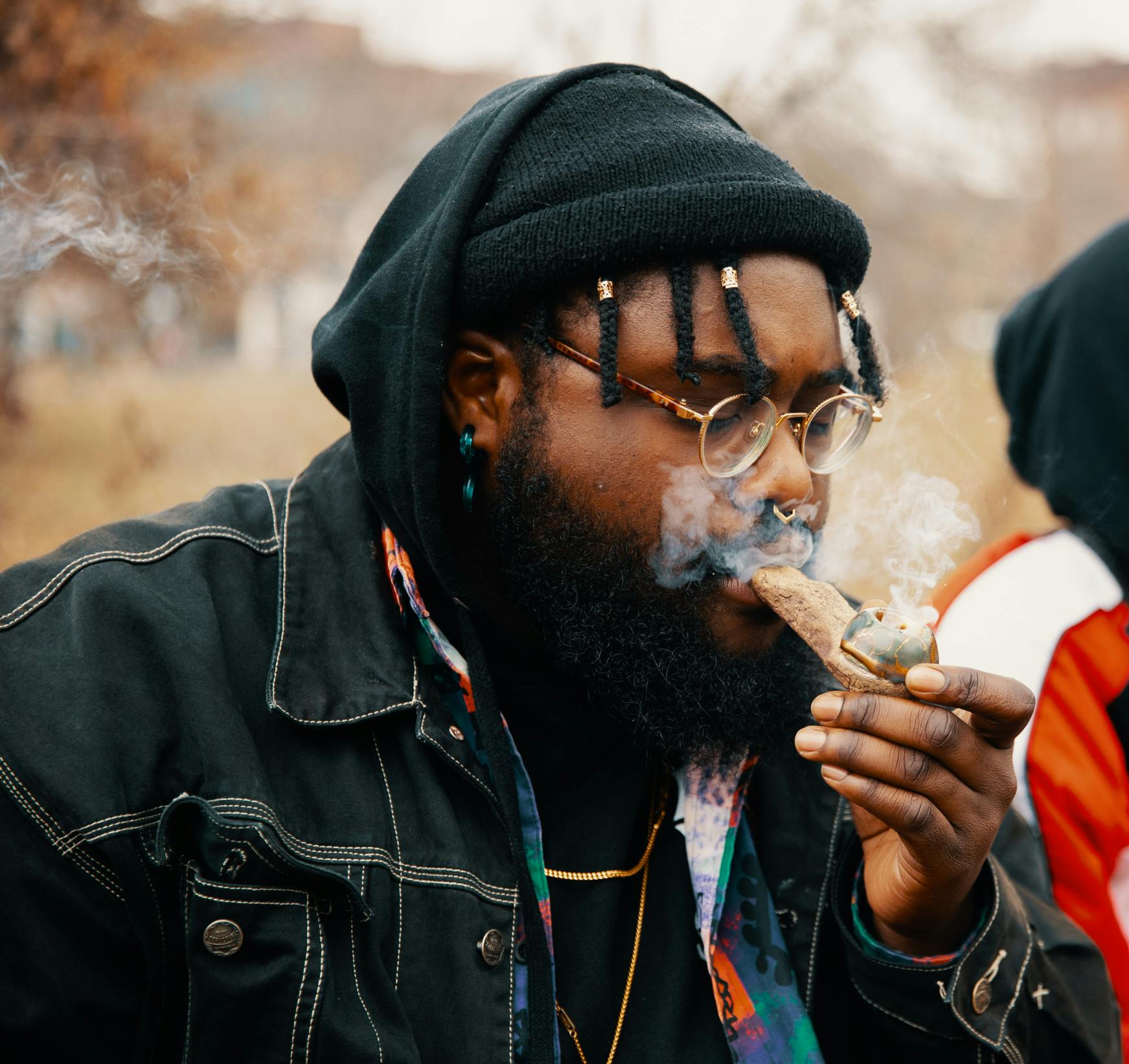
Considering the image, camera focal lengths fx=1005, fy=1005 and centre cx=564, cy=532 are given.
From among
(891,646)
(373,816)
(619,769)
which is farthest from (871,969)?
(373,816)

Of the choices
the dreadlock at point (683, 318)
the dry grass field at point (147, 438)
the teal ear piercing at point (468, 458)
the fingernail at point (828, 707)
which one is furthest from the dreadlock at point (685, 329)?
the dry grass field at point (147, 438)

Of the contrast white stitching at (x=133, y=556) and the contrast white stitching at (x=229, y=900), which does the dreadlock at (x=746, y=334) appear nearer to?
the contrast white stitching at (x=133, y=556)

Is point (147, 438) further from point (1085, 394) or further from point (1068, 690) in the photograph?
point (1068, 690)

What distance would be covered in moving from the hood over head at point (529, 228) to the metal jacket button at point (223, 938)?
0.78 m

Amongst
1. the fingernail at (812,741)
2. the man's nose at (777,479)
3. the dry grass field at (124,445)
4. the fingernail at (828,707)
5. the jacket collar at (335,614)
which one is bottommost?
the dry grass field at (124,445)

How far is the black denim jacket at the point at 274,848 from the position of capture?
176 cm

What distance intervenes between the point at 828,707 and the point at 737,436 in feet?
2.11

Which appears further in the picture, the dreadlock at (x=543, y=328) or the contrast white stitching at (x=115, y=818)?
the dreadlock at (x=543, y=328)

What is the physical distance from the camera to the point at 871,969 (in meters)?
2.24

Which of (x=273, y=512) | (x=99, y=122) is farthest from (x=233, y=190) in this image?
(x=273, y=512)

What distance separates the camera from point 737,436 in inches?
83.7

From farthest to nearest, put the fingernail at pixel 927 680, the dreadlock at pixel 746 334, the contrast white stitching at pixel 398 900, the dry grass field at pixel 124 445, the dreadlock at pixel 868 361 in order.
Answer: the dry grass field at pixel 124 445 → the dreadlock at pixel 868 361 → the dreadlock at pixel 746 334 → the contrast white stitching at pixel 398 900 → the fingernail at pixel 927 680

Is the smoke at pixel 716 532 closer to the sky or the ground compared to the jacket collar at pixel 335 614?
closer to the sky

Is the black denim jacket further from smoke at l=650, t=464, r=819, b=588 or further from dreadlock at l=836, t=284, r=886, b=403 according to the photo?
dreadlock at l=836, t=284, r=886, b=403
